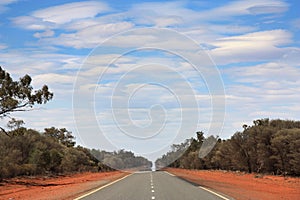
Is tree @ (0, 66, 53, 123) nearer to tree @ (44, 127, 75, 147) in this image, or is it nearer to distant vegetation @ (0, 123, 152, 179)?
distant vegetation @ (0, 123, 152, 179)

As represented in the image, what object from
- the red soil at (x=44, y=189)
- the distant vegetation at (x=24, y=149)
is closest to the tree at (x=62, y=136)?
the distant vegetation at (x=24, y=149)

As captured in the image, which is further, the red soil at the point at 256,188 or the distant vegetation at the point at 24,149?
the distant vegetation at the point at 24,149

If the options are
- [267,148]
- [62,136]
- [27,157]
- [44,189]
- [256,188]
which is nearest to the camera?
[256,188]

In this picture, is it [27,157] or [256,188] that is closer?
[256,188]

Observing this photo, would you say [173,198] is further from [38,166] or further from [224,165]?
[224,165]

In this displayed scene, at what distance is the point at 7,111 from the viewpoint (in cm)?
4662

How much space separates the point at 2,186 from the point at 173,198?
2627 centimetres

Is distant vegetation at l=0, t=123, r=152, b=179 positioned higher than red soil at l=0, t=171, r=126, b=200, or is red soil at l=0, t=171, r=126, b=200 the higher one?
distant vegetation at l=0, t=123, r=152, b=179

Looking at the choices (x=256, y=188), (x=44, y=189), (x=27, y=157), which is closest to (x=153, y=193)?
(x=256, y=188)

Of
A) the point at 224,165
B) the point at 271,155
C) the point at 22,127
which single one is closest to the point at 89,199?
the point at 22,127

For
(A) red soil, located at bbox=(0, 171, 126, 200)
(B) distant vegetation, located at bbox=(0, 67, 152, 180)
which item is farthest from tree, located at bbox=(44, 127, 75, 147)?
(A) red soil, located at bbox=(0, 171, 126, 200)

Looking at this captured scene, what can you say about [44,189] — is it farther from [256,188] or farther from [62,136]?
[62,136]

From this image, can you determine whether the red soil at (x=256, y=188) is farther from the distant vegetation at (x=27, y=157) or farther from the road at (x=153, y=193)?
the distant vegetation at (x=27, y=157)

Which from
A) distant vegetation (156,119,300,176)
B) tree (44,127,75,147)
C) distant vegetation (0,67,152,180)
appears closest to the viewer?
distant vegetation (0,67,152,180)
